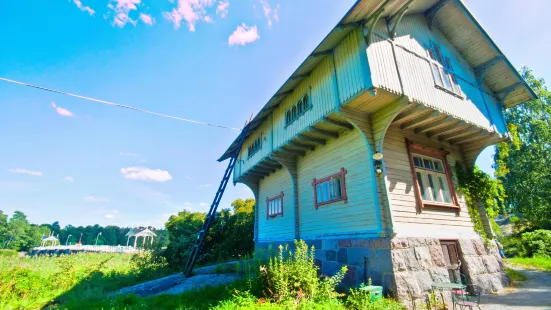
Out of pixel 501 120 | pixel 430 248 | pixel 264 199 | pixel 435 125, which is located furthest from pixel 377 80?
pixel 264 199

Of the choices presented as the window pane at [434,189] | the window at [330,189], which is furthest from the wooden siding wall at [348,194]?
the window pane at [434,189]

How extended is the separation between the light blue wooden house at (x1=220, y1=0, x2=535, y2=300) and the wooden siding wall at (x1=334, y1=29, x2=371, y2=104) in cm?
4

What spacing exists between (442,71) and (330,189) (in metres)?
6.29

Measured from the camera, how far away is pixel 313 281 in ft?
20.3

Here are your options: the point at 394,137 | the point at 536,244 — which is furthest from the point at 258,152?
the point at 536,244

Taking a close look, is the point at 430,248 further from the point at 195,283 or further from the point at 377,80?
the point at 195,283

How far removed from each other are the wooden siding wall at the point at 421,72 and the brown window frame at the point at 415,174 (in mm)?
1485

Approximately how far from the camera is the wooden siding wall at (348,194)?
763cm

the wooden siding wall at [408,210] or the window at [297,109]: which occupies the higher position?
the window at [297,109]

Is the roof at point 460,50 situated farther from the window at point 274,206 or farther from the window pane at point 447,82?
the window at point 274,206

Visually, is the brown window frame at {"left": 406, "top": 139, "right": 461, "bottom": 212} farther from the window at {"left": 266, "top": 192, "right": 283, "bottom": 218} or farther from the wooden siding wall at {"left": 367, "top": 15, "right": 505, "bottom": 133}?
the window at {"left": 266, "top": 192, "right": 283, "bottom": 218}

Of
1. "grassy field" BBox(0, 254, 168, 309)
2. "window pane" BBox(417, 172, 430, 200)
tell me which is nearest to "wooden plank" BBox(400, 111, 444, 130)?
"window pane" BBox(417, 172, 430, 200)

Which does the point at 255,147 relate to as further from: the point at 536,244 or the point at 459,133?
the point at 536,244

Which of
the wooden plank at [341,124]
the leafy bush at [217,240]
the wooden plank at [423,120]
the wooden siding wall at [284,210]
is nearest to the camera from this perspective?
the wooden plank at [423,120]
